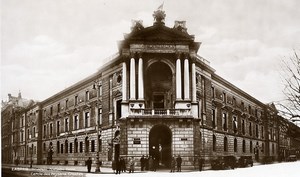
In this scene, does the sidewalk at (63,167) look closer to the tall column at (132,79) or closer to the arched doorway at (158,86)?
the tall column at (132,79)

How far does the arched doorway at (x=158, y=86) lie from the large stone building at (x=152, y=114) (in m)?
0.03

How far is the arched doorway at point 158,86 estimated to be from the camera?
1288 cm

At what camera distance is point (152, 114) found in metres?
13.5

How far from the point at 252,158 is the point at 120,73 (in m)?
4.30

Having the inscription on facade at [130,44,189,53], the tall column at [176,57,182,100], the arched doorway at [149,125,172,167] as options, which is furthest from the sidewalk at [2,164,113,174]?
the inscription on facade at [130,44,189,53]

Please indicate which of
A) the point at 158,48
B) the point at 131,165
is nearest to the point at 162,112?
the point at 158,48

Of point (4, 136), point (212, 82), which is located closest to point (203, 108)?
point (212, 82)

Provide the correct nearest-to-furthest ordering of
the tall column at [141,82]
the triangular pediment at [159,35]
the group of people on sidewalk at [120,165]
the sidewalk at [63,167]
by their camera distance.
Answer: the sidewalk at [63,167], the group of people on sidewalk at [120,165], the triangular pediment at [159,35], the tall column at [141,82]

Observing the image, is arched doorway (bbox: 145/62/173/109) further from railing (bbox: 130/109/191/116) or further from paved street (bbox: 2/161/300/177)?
paved street (bbox: 2/161/300/177)

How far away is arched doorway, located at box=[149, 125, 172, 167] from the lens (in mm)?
12930

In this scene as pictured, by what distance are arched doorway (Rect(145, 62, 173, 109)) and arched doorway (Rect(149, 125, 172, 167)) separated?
2.83 ft

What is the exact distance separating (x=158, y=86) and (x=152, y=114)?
3.29ft

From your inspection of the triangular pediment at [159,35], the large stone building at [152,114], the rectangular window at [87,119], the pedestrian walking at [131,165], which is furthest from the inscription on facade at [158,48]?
the pedestrian walking at [131,165]

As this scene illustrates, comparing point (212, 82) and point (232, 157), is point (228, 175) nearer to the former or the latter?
point (232, 157)
